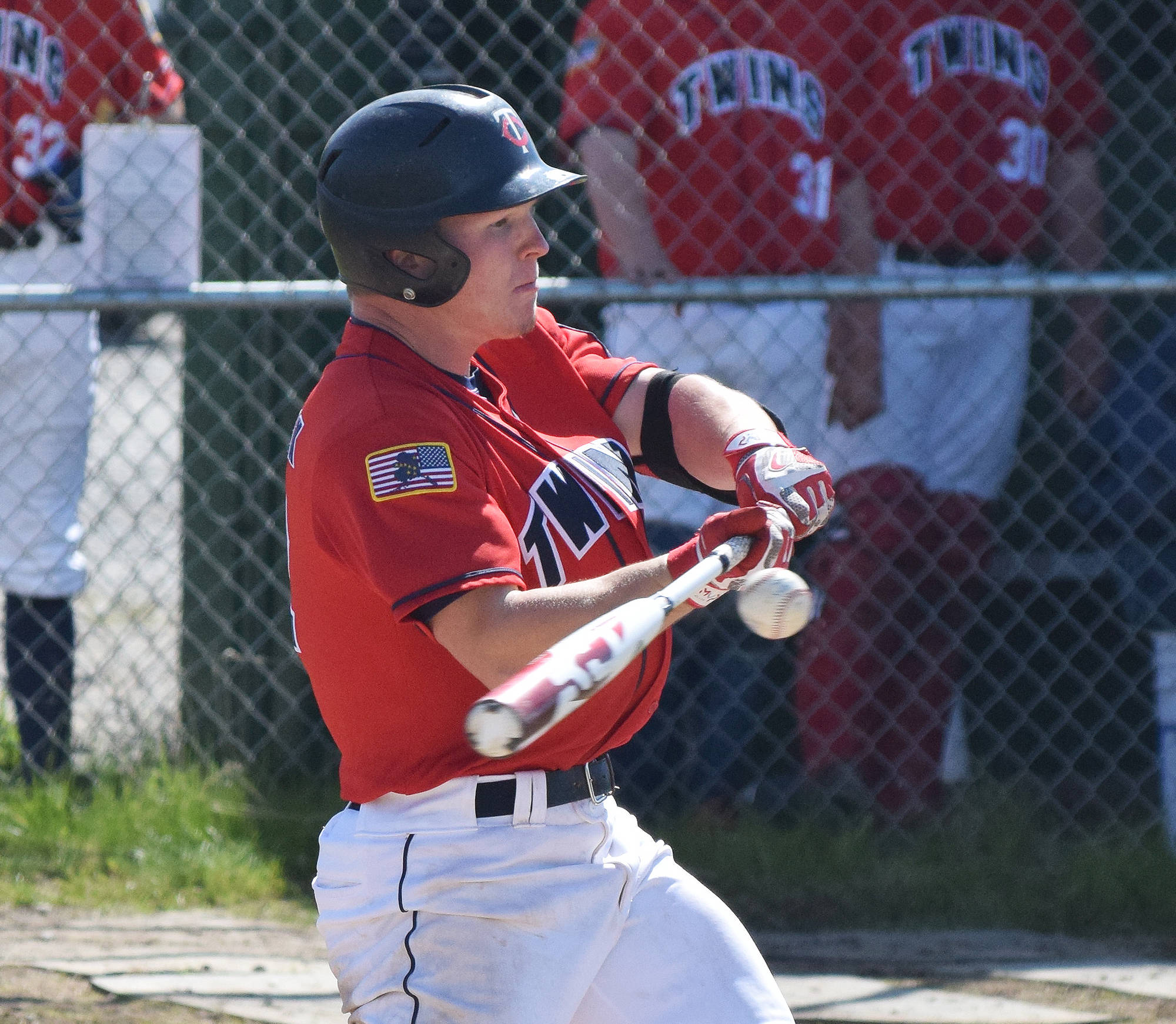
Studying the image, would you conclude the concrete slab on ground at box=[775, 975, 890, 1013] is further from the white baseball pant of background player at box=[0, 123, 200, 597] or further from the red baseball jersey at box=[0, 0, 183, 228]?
the red baseball jersey at box=[0, 0, 183, 228]

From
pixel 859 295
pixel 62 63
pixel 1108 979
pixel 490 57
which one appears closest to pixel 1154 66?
pixel 859 295

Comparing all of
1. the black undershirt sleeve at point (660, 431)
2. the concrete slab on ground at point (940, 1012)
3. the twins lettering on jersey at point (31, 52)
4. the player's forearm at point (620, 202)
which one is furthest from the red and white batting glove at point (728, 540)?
the twins lettering on jersey at point (31, 52)

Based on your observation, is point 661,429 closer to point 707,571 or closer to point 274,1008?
point 707,571

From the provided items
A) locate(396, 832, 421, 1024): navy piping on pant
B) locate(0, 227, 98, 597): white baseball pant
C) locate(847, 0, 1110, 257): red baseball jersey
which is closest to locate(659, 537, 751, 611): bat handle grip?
locate(396, 832, 421, 1024): navy piping on pant

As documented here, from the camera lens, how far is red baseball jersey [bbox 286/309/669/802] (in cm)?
179

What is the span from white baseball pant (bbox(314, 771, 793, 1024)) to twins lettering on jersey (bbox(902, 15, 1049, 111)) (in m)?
2.55

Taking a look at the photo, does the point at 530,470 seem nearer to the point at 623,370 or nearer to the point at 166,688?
the point at 623,370

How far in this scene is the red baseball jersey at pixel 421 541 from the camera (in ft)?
5.89

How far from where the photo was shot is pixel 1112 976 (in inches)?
126

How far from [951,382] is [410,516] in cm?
254

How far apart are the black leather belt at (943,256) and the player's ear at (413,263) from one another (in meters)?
2.25

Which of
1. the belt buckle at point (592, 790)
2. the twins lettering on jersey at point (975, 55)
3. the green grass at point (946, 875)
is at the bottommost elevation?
the green grass at point (946, 875)

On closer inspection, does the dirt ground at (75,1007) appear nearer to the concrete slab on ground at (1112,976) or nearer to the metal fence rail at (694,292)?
the metal fence rail at (694,292)

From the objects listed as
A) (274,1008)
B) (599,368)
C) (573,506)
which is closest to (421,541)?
(573,506)
